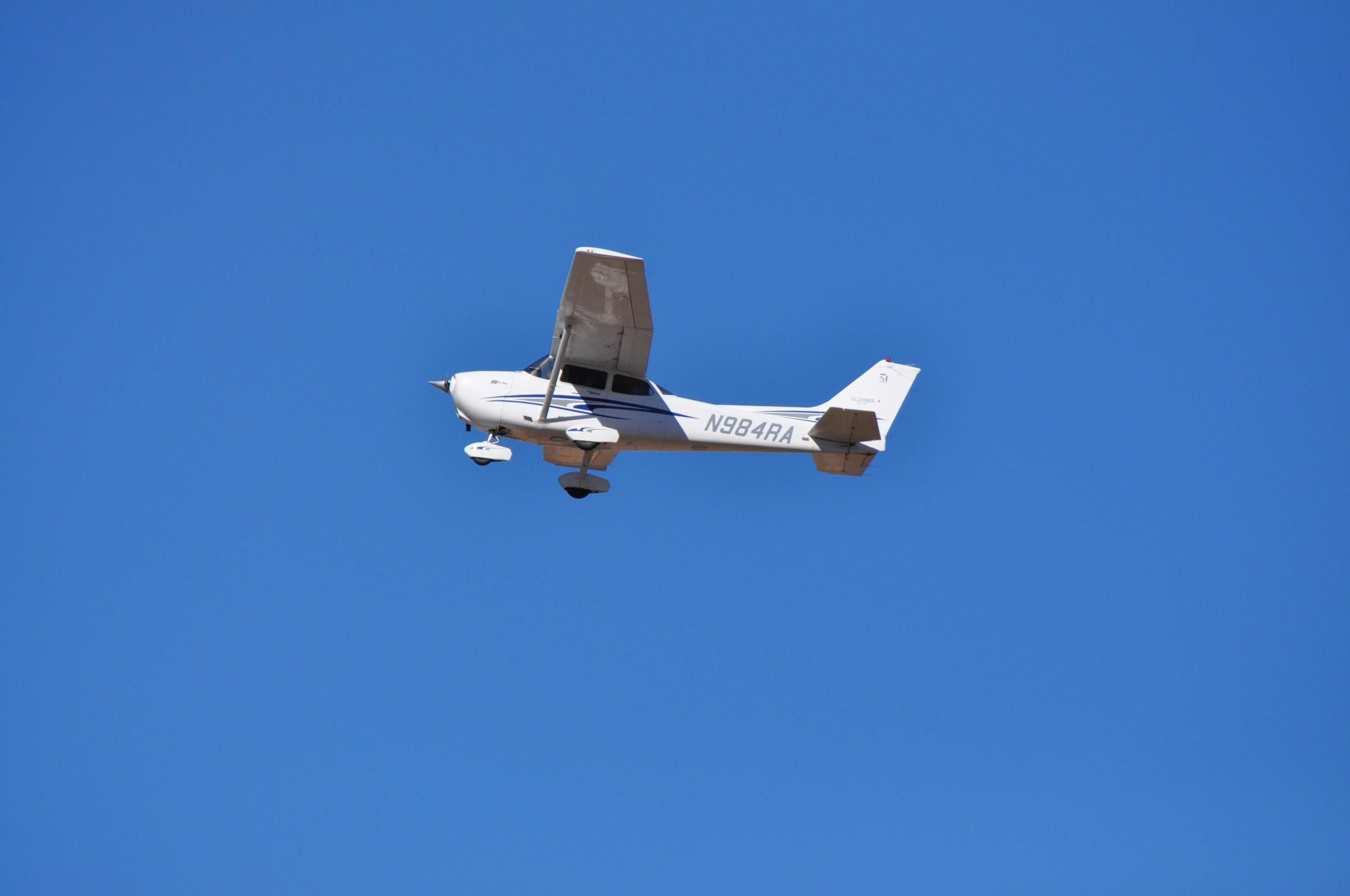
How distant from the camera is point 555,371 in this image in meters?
19.8

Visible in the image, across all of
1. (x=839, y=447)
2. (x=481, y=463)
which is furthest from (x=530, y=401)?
(x=839, y=447)

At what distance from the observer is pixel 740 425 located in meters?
20.7

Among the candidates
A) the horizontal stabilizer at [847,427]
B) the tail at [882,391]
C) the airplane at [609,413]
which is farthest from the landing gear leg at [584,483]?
the tail at [882,391]

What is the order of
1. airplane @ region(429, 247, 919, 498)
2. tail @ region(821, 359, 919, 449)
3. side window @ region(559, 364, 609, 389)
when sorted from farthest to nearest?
tail @ region(821, 359, 919, 449) < side window @ region(559, 364, 609, 389) < airplane @ region(429, 247, 919, 498)

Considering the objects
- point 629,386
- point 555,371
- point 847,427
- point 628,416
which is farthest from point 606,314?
point 847,427

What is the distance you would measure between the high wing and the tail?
374 centimetres

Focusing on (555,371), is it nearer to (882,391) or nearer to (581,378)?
(581,378)

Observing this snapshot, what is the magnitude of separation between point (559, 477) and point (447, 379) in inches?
89.3

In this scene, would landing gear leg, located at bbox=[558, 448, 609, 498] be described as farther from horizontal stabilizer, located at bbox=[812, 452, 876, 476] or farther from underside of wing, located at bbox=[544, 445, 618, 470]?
horizontal stabilizer, located at bbox=[812, 452, 876, 476]

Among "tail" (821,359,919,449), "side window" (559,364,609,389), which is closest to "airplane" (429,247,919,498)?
"side window" (559,364,609,389)

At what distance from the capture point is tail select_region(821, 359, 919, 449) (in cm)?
2203

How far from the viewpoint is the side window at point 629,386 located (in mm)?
20359

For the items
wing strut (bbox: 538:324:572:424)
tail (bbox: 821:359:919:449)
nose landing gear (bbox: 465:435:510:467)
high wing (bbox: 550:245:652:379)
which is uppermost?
tail (bbox: 821:359:919:449)

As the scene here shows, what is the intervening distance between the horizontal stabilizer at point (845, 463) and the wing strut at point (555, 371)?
4.20m
